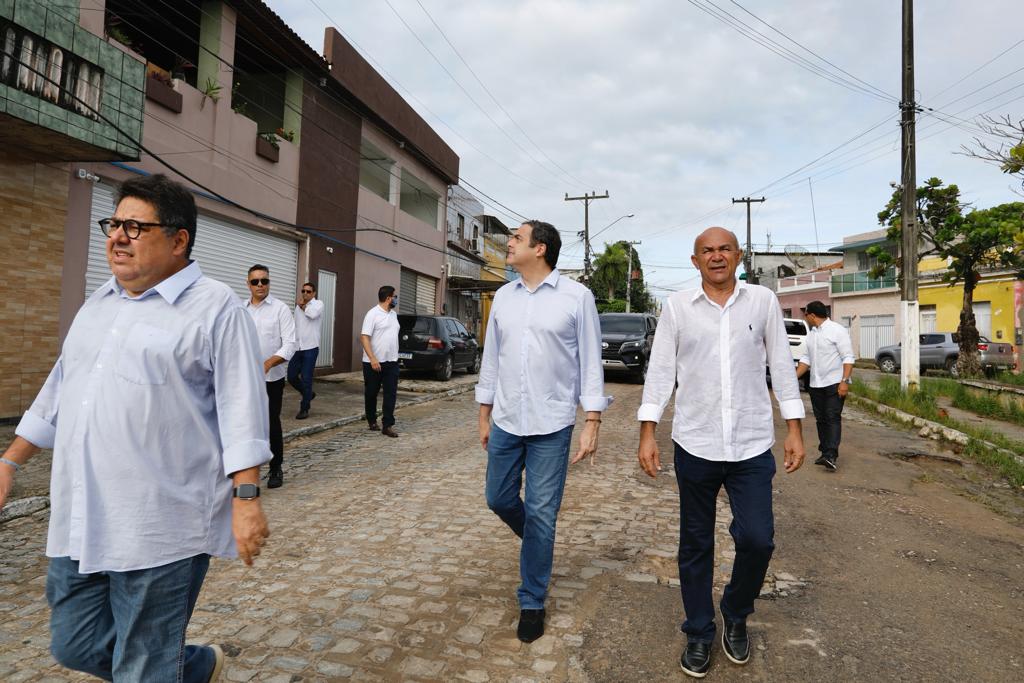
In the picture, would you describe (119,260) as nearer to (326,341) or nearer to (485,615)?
(485,615)

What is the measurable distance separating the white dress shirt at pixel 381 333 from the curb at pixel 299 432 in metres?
1.38

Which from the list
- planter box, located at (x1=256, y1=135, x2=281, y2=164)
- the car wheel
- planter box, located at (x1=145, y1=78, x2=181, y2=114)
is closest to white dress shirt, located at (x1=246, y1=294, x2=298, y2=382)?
planter box, located at (x1=145, y1=78, x2=181, y2=114)

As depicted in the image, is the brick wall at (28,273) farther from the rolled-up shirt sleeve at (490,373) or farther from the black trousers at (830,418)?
the black trousers at (830,418)

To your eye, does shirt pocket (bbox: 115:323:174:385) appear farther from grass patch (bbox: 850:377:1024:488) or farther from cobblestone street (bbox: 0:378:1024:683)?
grass patch (bbox: 850:377:1024:488)

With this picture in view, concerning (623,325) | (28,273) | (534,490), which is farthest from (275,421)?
(623,325)

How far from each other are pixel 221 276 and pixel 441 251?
11949 millimetres

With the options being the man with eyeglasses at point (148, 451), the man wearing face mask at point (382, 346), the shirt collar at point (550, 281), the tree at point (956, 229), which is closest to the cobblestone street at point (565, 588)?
the man with eyeglasses at point (148, 451)

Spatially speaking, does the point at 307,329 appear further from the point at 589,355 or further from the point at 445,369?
the point at 589,355

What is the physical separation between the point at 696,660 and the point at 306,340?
773 centimetres

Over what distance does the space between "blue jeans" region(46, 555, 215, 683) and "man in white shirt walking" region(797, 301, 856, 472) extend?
21.9 ft

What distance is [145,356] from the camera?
176 cm

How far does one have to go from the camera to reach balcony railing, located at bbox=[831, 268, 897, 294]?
33906 millimetres

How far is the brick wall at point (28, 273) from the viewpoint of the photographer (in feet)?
26.8

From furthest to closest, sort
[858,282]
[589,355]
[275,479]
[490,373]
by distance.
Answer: [858,282], [275,479], [490,373], [589,355]
